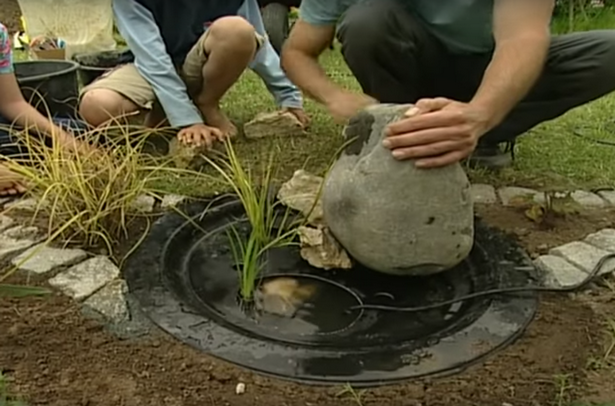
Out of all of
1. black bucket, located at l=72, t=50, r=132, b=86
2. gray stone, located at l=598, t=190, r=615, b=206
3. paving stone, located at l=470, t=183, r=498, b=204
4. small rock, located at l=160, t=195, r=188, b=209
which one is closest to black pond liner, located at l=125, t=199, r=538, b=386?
small rock, located at l=160, t=195, r=188, b=209

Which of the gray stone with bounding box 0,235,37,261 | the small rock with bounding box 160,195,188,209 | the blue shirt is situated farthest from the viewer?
the blue shirt

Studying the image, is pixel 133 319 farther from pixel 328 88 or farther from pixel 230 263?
pixel 328 88

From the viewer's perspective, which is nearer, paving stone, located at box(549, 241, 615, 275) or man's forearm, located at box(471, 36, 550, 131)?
man's forearm, located at box(471, 36, 550, 131)

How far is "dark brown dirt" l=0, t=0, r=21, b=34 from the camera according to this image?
19.4 ft

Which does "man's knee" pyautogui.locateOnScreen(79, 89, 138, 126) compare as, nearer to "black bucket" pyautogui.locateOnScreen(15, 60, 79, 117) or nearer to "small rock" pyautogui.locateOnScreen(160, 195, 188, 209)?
"black bucket" pyautogui.locateOnScreen(15, 60, 79, 117)

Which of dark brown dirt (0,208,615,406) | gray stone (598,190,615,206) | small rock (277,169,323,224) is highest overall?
dark brown dirt (0,208,615,406)

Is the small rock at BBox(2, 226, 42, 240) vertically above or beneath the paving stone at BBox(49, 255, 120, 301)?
beneath

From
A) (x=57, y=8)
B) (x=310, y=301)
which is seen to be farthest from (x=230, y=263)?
Answer: (x=57, y=8)

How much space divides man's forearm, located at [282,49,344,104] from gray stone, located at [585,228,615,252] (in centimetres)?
75

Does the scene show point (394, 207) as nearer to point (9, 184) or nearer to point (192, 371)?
point (192, 371)

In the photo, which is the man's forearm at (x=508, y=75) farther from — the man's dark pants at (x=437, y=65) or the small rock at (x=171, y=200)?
the small rock at (x=171, y=200)

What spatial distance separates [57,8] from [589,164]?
10.8ft

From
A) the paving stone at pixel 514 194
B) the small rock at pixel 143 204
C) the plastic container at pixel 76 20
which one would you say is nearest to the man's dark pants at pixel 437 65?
the paving stone at pixel 514 194

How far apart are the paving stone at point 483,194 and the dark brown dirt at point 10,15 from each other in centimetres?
426
